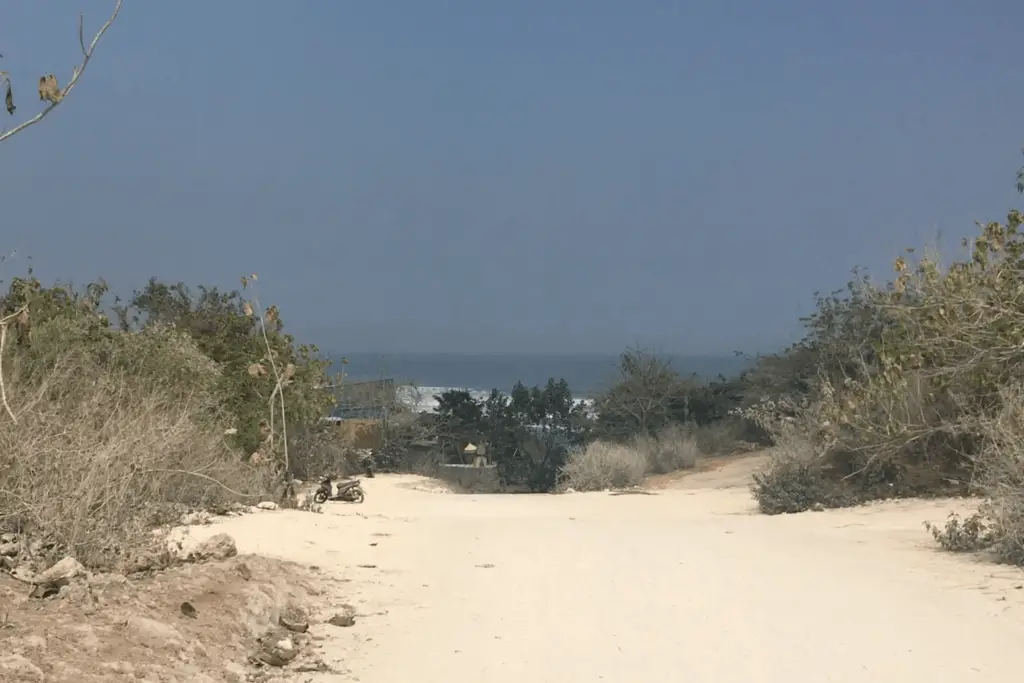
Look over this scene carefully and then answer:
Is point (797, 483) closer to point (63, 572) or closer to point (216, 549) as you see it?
point (216, 549)

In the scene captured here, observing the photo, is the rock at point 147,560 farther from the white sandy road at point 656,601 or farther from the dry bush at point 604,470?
the dry bush at point 604,470

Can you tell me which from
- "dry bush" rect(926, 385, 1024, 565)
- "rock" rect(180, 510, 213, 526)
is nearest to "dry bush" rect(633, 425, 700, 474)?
"dry bush" rect(926, 385, 1024, 565)

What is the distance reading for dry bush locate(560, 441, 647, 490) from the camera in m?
22.9

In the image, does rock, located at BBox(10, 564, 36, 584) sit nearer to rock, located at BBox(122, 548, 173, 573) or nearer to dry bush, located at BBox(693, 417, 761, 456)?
rock, located at BBox(122, 548, 173, 573)

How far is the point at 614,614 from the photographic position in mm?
6957

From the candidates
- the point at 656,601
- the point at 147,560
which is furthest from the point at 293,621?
the point at 656,601

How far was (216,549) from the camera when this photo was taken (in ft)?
23.6

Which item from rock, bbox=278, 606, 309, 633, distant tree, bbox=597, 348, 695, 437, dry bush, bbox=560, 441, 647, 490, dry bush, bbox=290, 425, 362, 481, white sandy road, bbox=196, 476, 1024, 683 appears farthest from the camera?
distant tree, bbox=597, 348, 695, 437

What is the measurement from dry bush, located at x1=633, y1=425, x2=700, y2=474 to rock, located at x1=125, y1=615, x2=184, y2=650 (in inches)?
812

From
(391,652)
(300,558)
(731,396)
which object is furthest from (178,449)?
(731,396)

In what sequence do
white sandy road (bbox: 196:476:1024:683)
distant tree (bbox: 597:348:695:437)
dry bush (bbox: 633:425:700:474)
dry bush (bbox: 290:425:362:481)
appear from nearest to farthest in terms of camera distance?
white sandy road (bbox: 196:476:1024:683) → dry bush (bbox: 290:425:362:481) → dry bush (bbox: 633:425:700:474) → distant tree (bbox: 597:348:695:437)

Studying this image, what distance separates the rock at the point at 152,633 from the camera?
196 inches

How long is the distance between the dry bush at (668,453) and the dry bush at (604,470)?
4.85 ft

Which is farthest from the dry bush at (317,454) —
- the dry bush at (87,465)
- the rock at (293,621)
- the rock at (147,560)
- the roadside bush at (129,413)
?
the rock at (293,621)
